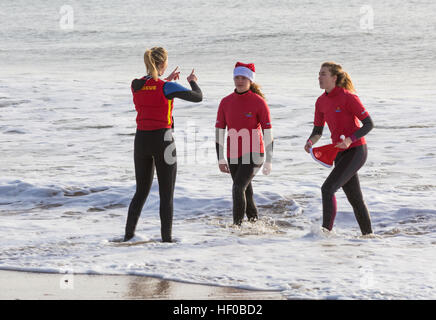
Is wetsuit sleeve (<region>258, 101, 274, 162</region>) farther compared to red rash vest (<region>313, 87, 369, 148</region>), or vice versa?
wetsuit sleeve (<region>258, 101, 274, 162</region>)

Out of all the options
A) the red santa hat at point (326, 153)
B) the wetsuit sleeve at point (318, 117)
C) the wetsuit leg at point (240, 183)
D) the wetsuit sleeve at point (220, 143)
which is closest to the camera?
the red santa hat at point (326, 153)

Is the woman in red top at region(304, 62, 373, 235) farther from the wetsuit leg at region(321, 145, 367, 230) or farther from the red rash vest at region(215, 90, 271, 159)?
the red rash vest at region(215, 90, 271, 159)

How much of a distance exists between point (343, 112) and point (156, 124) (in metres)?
1.77

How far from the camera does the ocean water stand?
573 centimetres

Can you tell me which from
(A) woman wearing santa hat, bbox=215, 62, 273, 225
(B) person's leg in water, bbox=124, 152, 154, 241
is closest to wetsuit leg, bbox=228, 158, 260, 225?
(A) woman wearing santa hat, bbox=215, 62, 273, 225

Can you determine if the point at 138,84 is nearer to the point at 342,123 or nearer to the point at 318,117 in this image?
the point at 318,117

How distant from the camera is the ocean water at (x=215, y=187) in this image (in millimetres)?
5734

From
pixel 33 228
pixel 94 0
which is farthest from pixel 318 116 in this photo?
pixel 94 0

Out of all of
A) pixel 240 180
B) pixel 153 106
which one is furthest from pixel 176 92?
pixel 240 180

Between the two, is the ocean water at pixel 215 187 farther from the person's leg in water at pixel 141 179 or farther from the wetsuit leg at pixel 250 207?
the person's leg in water at pixel 141 179

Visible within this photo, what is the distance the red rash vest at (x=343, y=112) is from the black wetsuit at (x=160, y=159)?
1261 millimetres

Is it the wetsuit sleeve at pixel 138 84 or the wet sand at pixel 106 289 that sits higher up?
the wetsuit sleeve at pixel 138 84

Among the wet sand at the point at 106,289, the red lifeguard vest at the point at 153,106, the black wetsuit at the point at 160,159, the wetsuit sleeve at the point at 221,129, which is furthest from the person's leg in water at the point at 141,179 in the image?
the wet sand at the point at 106,289

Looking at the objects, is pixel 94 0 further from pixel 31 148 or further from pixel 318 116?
pixel 318 116
